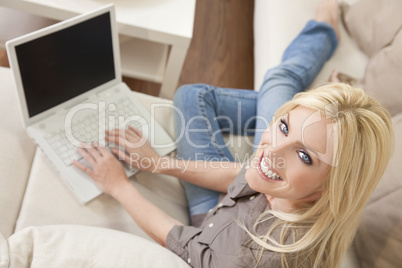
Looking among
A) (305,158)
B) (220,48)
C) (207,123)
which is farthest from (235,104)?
(220,48)

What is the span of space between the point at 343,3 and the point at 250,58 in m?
0.60

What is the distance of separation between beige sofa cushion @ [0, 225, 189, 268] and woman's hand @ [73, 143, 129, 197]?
0.21 m

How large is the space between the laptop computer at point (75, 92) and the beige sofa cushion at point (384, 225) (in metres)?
0.57

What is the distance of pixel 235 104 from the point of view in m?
1.38

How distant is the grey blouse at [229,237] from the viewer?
0.90 m

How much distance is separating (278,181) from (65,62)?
608 mm

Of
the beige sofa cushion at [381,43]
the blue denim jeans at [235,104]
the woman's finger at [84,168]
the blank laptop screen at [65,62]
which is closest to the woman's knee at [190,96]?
the blue denim jeans at [235,104]

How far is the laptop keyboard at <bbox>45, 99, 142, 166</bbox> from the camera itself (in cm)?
112

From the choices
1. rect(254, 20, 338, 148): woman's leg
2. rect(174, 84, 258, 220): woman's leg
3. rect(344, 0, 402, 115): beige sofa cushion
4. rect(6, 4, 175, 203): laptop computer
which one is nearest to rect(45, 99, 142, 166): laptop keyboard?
rect(6, 4, 175, 203): laptop computer

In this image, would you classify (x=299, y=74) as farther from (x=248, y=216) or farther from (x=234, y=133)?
(x=248, y=216)

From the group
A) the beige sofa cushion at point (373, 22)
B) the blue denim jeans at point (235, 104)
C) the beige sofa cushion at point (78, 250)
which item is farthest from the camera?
the beige sofa cushion at point (373, 22)

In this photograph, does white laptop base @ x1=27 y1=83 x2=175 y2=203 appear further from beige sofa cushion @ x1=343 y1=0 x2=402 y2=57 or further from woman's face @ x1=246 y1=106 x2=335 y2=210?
beige sofa cushion @ x1=343 y1=0 x2=402 y2=57

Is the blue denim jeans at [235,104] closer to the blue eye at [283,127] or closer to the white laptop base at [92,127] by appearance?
the white laptop base at [92,127]

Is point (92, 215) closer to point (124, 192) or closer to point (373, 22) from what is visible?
point (124, 192)
